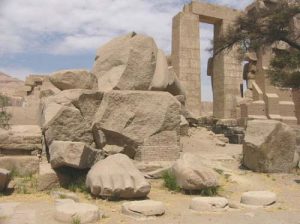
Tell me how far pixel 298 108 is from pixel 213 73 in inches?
185

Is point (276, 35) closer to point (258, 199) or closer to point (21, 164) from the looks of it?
point (258, 199)

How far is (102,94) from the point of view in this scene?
7.27 metres

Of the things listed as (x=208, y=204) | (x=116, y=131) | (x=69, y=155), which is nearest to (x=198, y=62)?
(x=116, y=131)

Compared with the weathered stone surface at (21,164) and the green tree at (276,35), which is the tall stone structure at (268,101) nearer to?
the green tree at (276,35)

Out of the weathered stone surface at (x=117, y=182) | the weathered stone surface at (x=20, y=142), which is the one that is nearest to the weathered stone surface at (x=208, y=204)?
the weathered stone surface at (x=117, y=182)

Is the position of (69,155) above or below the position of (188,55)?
below

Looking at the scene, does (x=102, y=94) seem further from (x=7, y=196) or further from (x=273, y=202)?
(x=273, y=202)

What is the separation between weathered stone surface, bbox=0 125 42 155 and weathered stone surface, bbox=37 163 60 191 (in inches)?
36.2

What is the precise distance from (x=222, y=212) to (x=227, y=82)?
16430 mm

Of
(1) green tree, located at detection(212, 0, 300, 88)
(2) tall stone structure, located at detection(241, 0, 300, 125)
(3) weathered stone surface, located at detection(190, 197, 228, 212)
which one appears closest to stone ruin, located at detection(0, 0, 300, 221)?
(3) weathered stone surface, located at detection(190, 197, 228, 212)

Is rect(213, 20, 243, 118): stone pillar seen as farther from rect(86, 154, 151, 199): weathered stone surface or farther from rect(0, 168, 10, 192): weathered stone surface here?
rect(0, 168, 10, 192): weathered stone surface

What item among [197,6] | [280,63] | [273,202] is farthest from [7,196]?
[197,6]

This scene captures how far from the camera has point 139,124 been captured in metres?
7.08

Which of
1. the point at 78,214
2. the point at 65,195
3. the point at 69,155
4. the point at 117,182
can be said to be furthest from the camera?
the point at 69,155
